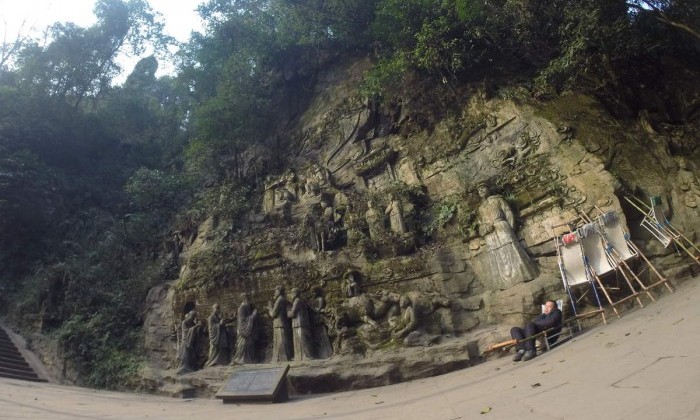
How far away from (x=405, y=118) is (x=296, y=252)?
641 centimetres

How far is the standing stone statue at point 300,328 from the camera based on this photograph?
9828 mm

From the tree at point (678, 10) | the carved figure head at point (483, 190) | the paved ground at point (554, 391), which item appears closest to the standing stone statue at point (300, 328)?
the paved ground at point (554, 391)

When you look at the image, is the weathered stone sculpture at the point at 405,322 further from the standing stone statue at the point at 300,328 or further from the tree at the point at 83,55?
the tree at the point at 83,55

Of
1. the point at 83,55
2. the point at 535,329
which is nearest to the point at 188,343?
the point at 535,329

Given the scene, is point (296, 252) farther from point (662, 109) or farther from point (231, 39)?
point (231, 39)

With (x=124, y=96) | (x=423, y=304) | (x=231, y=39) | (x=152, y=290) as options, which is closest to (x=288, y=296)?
(x=423, y=304)

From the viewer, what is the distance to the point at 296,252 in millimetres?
12352

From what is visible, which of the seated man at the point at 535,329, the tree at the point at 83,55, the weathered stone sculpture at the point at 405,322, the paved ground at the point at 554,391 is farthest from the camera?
the tree at the point at 83,55

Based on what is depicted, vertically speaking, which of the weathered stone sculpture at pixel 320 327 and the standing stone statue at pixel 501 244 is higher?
the standing stone statue at pixel 501 244

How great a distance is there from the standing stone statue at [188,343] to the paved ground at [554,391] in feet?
9.43

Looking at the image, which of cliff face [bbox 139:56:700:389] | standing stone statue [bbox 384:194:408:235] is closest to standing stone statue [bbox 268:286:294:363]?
cliff face [bbox 139:56:700:389]

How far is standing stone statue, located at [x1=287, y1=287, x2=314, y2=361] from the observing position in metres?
9.83

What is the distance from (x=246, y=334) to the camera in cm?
1062

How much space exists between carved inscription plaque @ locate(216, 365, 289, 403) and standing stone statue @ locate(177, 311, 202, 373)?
365 centimetres
